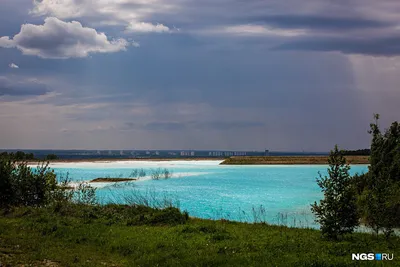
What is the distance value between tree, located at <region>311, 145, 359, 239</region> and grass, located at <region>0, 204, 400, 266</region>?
510 mm

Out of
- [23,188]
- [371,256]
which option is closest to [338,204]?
[371,256]

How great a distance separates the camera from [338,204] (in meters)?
14.3

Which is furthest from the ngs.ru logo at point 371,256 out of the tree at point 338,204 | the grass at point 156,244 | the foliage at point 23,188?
the foliage at point 23,188

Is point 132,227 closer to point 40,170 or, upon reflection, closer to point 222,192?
point 40,170

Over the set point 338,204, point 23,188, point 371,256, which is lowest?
point 371,256

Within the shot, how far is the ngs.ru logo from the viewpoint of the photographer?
38.4 ft

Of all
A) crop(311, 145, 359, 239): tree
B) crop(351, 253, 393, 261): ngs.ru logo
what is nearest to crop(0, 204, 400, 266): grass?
crop(351, 253, 393, 261): ngs.ru logo

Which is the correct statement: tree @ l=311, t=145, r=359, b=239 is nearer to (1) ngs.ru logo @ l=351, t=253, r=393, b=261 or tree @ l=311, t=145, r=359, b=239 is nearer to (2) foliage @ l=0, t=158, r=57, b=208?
(1) ngs.ru logo @ l=351, t=253, r=393, b=261

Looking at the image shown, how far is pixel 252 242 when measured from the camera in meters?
14.0

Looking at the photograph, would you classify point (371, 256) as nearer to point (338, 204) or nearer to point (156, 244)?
point (338, 204)

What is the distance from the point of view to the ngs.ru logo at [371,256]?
38.4 ft

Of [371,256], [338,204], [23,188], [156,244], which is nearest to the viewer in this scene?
[371,256]

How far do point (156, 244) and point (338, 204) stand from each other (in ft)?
20.6

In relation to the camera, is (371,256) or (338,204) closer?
(371,256)
